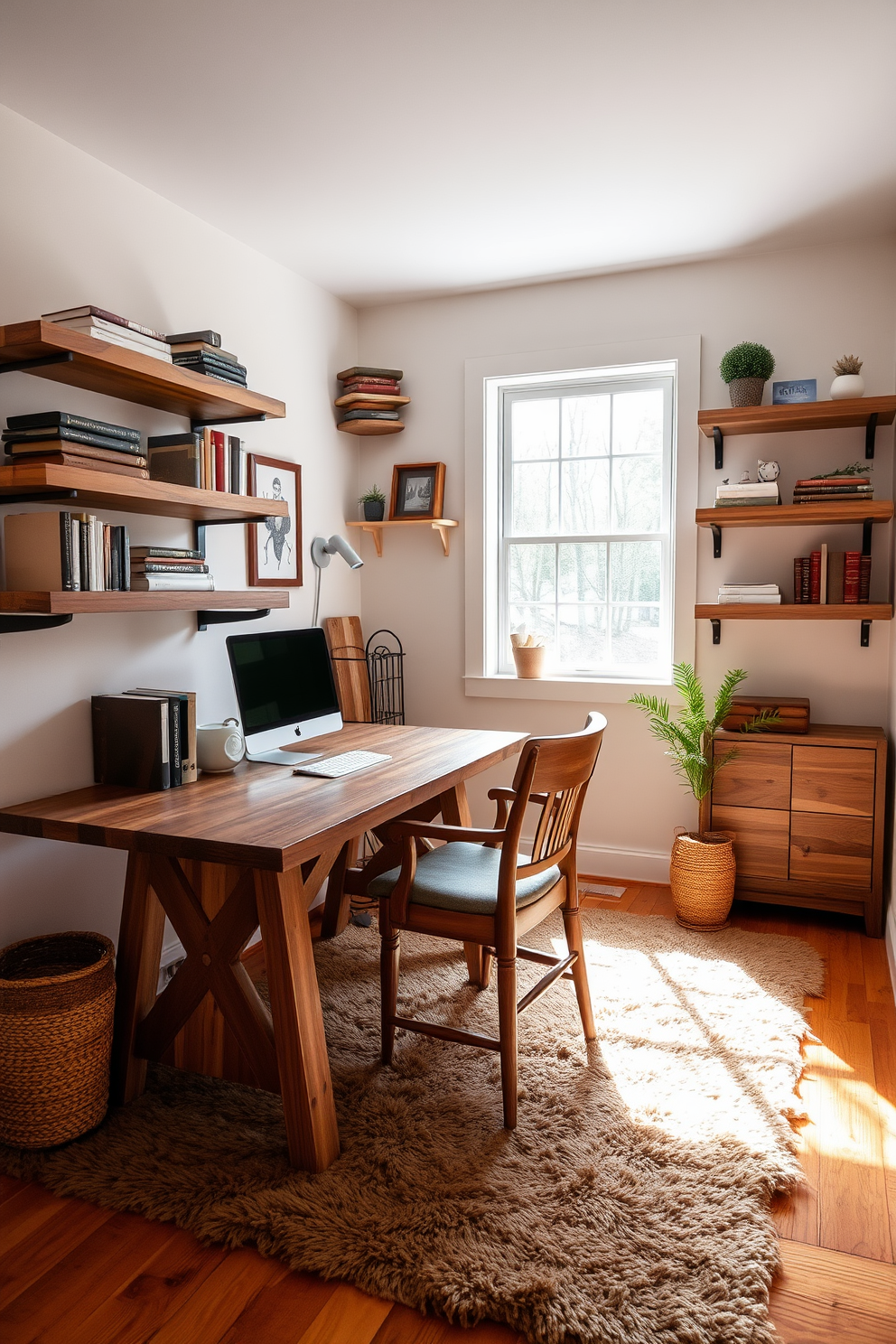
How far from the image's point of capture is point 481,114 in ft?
7.98

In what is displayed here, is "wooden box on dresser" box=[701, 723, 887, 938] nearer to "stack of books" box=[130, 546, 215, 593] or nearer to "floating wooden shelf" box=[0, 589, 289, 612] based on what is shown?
"floating wooden shelf" box=[0, 589, 289, 612]

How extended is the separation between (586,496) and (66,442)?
92.8 inches

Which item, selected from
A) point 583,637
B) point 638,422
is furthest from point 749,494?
point 583,637

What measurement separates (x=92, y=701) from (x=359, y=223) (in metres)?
1.89

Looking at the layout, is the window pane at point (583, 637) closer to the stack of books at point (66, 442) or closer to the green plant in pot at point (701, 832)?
the green plant in pot at point (701, 832)

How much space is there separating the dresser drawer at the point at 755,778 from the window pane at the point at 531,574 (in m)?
1.07

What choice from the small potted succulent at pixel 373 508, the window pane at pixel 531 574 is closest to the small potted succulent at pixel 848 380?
the window pane at pixel 531 574

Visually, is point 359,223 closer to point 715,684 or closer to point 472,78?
point 472,78

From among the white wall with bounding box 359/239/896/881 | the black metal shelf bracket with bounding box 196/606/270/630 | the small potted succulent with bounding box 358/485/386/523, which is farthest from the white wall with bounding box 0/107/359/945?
the white wall with bounding box 359/239/896/881

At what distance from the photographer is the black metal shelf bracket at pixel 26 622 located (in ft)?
7.43

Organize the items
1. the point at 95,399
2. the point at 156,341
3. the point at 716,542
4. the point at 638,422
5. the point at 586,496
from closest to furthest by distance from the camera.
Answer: the point at 156,341
the point at 95,399
the point at 716,542
the point at 638,422
the point at 586,496

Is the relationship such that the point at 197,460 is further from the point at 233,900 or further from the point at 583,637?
the point at 583,637

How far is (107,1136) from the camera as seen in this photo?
2.08 meters

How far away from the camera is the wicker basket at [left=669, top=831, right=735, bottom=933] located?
327 cm
